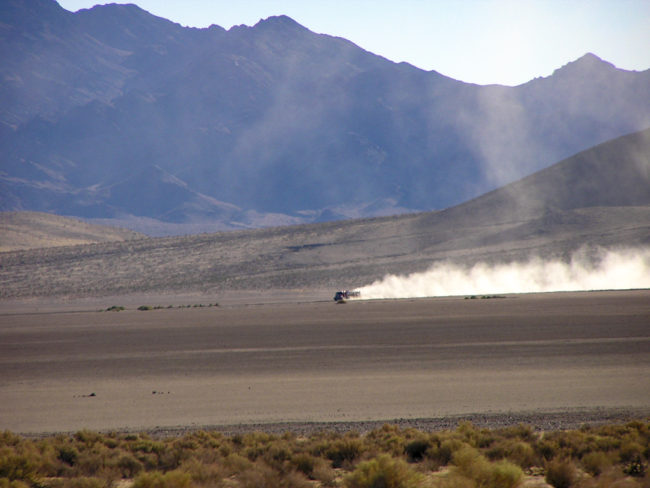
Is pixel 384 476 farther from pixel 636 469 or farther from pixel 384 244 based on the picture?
pixel 384 244

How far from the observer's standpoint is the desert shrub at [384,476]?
10219 mm

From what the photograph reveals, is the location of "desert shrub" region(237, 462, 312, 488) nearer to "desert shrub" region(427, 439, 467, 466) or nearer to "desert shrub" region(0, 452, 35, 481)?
"desert shrub" region(427, 439, 467, 466)

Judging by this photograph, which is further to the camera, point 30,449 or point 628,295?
point 628,295

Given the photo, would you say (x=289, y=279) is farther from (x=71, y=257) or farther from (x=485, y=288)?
(x=71, y=257)

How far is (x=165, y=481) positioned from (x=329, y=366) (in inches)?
582

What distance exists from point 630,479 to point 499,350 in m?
16.4

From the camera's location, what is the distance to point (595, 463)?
1113 centimetres

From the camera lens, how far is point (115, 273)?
86.4 m

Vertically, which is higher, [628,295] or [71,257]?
[71,257]

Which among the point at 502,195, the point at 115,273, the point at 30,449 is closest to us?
the point at 30,449

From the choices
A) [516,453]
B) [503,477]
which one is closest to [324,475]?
[503,477]

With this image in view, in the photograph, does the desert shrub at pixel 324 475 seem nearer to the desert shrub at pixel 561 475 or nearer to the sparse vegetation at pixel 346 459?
the sparse vegetation at pixel 346 459

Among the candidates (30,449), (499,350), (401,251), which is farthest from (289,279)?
(30,449)

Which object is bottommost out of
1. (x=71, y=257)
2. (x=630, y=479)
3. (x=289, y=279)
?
(x=630, y=479)
